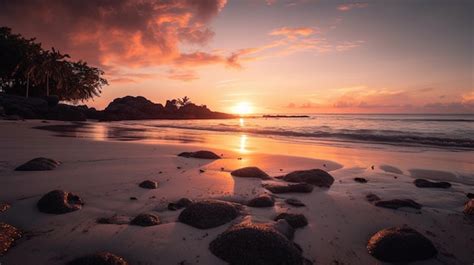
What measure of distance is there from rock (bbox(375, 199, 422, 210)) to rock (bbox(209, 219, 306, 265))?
237 cm

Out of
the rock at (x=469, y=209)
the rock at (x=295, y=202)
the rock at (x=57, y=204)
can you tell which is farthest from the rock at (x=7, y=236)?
the rock at (x=469, y=209)

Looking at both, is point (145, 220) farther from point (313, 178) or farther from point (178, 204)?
point (313, 178)

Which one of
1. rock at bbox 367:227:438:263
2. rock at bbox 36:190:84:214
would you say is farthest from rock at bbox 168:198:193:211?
rock at bbox 367:227:438:263

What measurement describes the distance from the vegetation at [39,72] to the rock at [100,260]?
5179cm

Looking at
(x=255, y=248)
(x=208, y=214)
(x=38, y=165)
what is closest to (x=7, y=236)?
(x=208, y=214)

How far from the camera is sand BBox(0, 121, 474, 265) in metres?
3.20

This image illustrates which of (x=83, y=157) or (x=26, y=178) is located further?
(x=83, y=157)

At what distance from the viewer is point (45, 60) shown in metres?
45.5

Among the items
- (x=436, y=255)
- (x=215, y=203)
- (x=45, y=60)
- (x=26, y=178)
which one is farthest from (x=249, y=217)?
(x=45, y=60)

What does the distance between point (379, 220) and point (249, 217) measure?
2.10 meters

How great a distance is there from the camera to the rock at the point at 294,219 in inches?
155

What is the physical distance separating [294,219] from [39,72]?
54.5m

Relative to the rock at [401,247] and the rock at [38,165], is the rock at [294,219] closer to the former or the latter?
the rock at [401,247]

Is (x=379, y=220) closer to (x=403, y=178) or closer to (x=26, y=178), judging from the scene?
(x=403, y=178)
